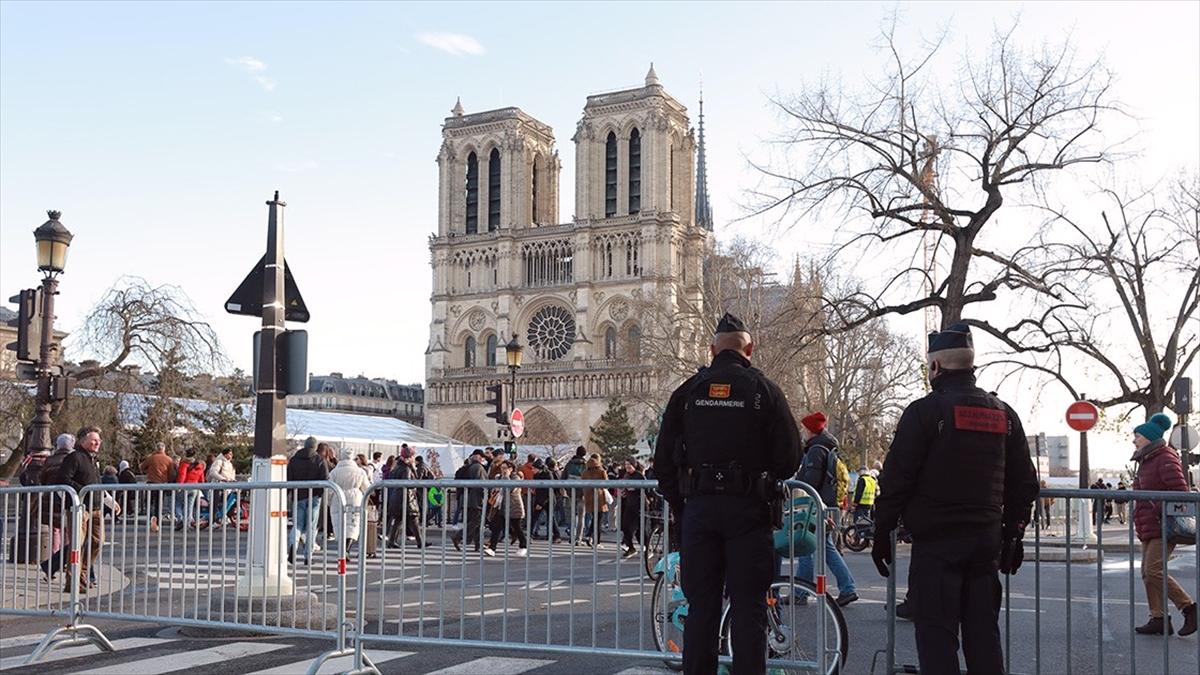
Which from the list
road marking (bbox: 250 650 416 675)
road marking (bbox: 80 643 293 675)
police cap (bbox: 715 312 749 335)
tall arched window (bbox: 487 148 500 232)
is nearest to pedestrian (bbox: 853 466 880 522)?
road marking (bbox: 250 650 416 675)

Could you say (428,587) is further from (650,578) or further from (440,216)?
(440,216)

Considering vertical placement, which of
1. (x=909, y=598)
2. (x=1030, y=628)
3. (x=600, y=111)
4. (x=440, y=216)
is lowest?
(x=1030, y=628)

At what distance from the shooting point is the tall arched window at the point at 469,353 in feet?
319

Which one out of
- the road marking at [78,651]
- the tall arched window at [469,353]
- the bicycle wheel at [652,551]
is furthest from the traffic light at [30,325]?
the tall arched window at [469,353]

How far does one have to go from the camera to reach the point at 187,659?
8.12 metres

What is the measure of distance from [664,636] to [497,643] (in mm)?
942

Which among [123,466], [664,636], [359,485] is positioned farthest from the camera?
[123,466]

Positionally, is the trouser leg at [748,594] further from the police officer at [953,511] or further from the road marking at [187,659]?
the road marking at [187,659]

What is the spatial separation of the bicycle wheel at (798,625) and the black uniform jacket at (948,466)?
4.16ft

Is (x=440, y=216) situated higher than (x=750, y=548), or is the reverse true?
(x=440, y=216)

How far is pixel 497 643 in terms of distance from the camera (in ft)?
23.9

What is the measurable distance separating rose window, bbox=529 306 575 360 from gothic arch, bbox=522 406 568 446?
418 cm

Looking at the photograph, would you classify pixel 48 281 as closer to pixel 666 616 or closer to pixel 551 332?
pixel 666 616

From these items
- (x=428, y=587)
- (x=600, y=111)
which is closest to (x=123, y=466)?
(x=428, y=587)
